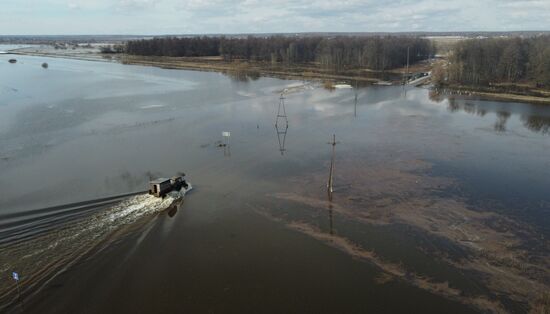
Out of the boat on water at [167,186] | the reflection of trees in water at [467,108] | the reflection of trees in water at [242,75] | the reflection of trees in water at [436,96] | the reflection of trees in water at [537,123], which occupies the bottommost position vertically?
the boat on water at [167,186]

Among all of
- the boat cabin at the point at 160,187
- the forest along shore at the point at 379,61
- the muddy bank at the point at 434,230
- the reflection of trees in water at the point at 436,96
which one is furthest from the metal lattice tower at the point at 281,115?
the forest along shore at the point at 379,61

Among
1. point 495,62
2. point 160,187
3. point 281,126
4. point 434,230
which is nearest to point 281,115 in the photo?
point 281,126

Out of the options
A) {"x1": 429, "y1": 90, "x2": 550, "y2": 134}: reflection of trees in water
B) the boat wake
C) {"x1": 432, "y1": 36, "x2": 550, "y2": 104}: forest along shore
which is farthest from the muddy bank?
{"x1": 432, "y1": 36, "x2": 550, "y2": 104}: forest along shore

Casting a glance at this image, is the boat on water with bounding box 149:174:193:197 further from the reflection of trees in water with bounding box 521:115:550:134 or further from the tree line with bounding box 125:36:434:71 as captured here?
the tree line with bounding box 125:36:434:71

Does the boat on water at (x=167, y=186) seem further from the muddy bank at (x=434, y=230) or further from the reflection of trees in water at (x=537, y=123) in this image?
the reflection of trees in water at (x=537, y=123)

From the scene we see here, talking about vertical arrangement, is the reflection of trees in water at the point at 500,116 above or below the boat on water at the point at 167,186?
above

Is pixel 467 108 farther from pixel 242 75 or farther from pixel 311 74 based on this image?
pixel 242 75

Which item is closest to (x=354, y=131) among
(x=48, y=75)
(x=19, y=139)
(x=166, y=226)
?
(x=166, y=226)
